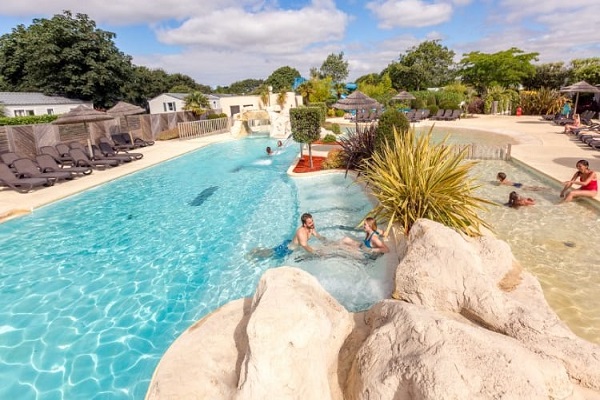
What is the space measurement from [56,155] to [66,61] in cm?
2887

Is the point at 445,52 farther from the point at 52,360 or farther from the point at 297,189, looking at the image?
the point at 52,360

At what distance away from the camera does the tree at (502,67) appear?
42.0 metres

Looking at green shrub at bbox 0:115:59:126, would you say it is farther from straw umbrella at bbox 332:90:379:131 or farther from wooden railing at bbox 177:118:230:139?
straw umbrella at bbox 332:90:379:131

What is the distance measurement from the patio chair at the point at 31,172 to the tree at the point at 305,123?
9177mm

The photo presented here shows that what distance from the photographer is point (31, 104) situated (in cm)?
3177

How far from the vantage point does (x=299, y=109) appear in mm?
13688

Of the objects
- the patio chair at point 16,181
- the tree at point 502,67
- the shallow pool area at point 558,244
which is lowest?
the shallow pool area at point 558,244

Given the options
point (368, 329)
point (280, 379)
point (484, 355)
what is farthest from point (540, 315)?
point (280, 379)

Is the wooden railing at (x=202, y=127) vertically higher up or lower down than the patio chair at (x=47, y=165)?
higher up

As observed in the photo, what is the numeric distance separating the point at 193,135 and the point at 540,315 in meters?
26.4

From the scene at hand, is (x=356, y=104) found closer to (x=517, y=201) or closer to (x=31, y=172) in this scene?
(x=517, y=201)

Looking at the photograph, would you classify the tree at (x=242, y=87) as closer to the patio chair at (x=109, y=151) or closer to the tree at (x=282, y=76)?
the tree at (x=282, y=76)

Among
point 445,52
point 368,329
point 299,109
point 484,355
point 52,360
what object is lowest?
point 52,360

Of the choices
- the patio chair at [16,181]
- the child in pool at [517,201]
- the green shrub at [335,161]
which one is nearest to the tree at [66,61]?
the patio chair at [16,181]
